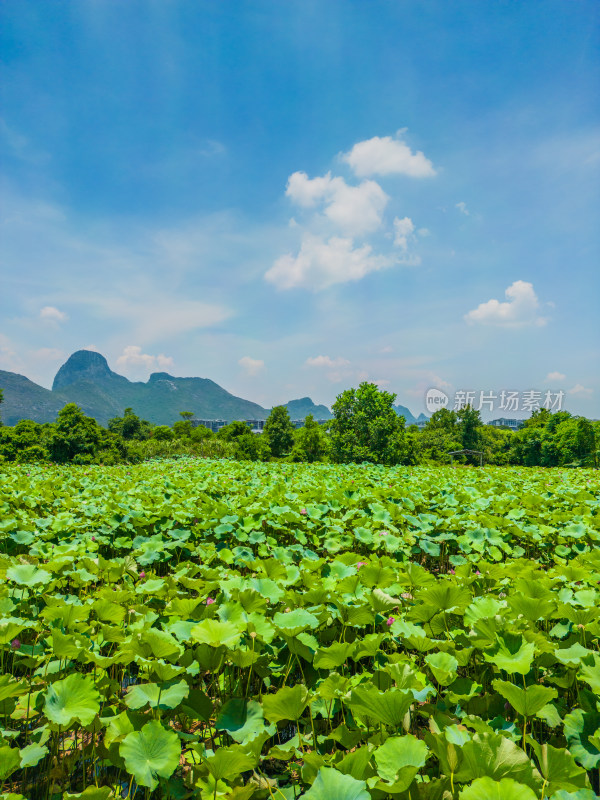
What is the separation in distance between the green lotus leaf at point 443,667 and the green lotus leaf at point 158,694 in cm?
90

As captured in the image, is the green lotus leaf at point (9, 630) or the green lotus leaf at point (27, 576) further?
the green lotus leaf at point (27, 576)

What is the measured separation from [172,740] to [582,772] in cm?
112

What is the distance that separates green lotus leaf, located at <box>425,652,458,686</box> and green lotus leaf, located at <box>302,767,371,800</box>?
0.67m

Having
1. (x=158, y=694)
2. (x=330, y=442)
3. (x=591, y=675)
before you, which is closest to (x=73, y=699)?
(x=158, y=694)

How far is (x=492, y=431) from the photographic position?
230ft

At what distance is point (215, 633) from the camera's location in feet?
5.09

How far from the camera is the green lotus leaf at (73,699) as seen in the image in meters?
1.35

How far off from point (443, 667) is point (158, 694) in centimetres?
104

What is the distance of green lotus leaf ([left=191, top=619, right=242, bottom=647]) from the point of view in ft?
4.95

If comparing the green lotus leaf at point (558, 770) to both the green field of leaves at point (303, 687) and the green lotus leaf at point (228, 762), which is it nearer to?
the green field of leaves at point (303, 687)

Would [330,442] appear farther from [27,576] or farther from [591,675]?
[591,675]

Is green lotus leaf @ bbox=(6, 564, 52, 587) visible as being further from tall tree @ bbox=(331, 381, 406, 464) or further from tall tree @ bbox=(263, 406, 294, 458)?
tall tree @ bbox=(263, 406, 294, 458)

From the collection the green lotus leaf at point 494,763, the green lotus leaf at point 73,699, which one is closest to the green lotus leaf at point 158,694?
the green lotus leaf at point 73,699

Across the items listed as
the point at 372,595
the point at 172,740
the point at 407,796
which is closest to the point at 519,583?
the point at 372,595
